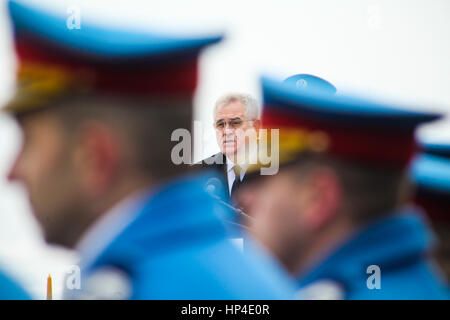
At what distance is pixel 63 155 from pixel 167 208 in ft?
1.46

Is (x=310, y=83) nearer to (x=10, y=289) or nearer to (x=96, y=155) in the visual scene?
(x=96, y=155)

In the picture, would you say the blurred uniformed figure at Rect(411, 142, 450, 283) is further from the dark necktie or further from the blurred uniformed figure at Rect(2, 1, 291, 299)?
the blurred uniformed figure at Rect(2, 1, 291, 299)

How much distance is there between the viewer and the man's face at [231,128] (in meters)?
2.62

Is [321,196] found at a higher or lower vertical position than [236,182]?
lower

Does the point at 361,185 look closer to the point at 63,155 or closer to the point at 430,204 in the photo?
the point at 430,204

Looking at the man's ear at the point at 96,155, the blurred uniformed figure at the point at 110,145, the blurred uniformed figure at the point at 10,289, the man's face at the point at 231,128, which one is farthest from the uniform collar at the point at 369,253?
the blurred uniformed figure at the point at 10,289

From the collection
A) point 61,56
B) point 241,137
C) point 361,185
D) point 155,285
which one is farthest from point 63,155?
point 361,185

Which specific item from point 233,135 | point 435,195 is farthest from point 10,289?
point 435,195

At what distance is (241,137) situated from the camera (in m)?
2.63

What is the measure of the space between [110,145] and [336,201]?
93 cm

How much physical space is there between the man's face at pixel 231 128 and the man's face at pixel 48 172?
2.49ft

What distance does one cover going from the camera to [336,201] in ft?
7.83

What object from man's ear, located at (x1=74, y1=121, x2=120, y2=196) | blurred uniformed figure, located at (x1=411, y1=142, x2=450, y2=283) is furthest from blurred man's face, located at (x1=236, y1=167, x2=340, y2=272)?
man's ear, located at (x1=74, y1=121, x2=120, y2=196)
